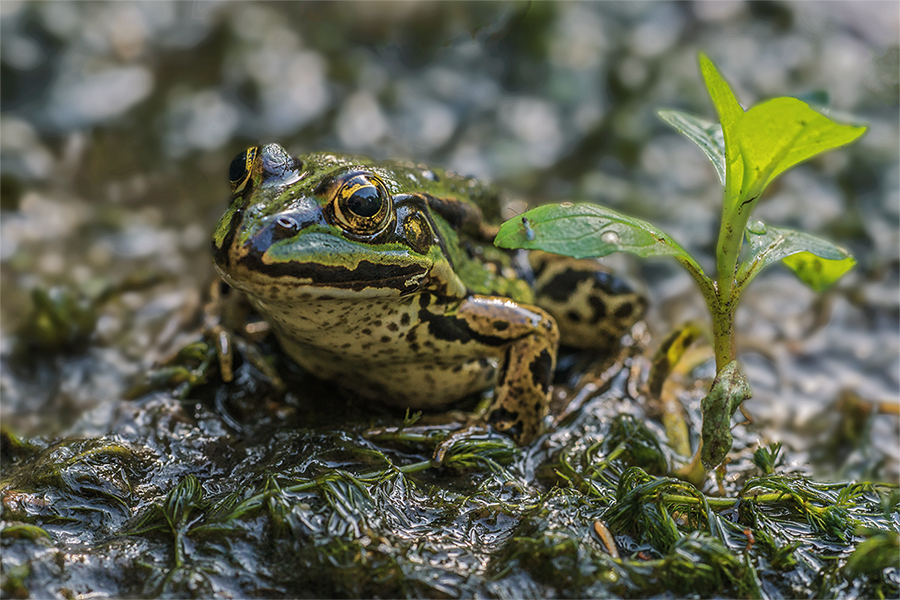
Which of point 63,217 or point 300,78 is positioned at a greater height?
point 300,78

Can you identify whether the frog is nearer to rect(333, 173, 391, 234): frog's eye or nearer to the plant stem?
rect(333, 173, 391, 234): frog's eye

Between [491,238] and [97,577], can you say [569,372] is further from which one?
[97,577]

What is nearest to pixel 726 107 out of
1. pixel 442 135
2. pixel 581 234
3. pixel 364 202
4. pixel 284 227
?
pixel 581 234

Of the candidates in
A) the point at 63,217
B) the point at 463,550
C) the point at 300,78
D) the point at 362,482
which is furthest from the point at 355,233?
the point at 300,78

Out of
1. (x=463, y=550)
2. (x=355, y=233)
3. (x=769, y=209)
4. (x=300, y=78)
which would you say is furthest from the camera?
(x=300, y=78)

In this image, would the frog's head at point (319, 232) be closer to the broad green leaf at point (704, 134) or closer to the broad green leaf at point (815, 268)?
the broad green leaf at point (704, 134)

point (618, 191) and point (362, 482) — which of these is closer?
point (362, 482)

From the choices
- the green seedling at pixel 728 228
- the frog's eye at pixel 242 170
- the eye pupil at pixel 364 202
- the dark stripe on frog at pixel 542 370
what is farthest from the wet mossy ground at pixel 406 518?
the frog's eye at pixel 242 170

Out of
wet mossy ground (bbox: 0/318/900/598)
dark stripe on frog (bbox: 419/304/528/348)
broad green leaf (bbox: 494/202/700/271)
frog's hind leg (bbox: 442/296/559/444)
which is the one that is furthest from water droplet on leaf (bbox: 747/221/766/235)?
dark stripe on frog (bbox: 419/304/528/348)
